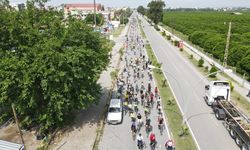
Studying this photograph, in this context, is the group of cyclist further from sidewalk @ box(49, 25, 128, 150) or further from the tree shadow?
sidewalk @ box(49, 25, 128, 150)

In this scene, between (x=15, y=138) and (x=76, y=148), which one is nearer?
(x=76, y=148)

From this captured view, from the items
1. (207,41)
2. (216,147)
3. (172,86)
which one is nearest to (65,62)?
(216,147)

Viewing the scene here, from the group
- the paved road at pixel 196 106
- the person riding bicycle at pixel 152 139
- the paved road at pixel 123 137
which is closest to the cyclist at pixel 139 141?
the paved road at pixel 123 137

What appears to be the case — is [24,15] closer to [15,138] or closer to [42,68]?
[42,68]

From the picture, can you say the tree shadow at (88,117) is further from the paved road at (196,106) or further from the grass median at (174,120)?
the paved road at (196,106)

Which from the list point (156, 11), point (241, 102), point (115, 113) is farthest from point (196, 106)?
point (156, 11)
